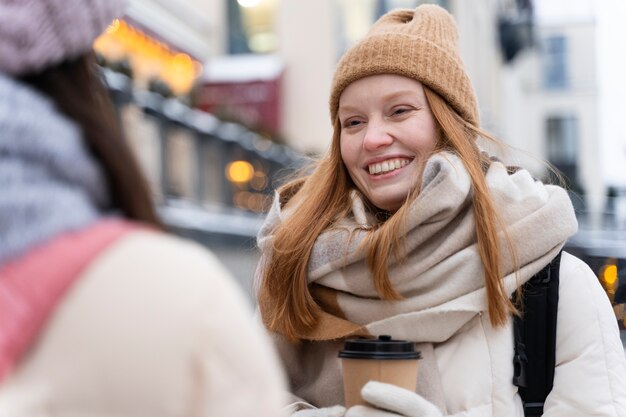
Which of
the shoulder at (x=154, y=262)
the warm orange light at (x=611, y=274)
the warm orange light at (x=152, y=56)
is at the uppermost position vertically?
the warm orange light at (x=152, y=56)

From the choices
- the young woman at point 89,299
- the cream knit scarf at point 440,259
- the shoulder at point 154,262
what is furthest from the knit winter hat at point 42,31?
the cream knit scarf at point 440,259

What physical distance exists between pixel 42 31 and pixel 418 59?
1625 mm

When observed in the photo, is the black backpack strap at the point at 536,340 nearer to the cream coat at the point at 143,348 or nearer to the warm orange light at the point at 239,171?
the cream coat at the point at 143,348

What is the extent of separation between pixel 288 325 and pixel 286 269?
16 cm

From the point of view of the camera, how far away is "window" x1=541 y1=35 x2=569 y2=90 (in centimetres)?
5706

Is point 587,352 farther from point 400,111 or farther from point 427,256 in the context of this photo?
point 400,111

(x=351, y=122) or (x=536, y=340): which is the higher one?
(x=351, y=122)

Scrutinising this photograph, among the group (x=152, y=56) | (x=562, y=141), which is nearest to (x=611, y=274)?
(x=152, y=56)

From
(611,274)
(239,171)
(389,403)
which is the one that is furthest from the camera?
(239,171)

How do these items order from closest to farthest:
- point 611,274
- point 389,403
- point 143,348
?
point 143,348 < point 389,403 < point 611,274

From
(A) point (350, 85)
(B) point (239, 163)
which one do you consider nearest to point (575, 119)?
(B) point (239, 163)

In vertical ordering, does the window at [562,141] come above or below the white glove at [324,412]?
below

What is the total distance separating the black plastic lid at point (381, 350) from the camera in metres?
2.21

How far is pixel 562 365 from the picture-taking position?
2646mm
